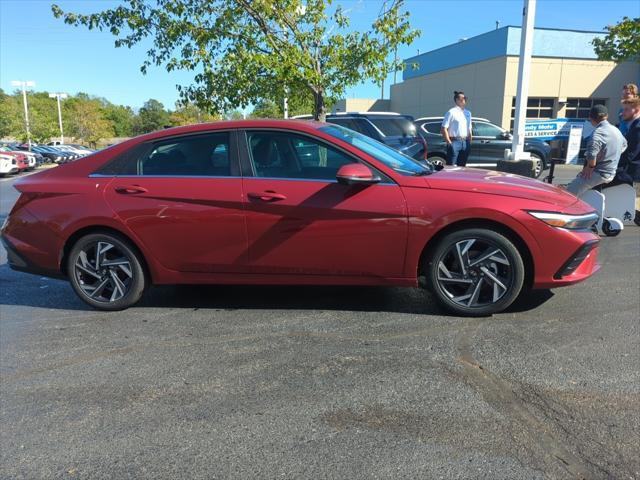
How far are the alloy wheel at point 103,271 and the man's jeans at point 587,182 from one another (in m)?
5.60

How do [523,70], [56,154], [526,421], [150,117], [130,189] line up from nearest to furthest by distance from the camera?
[526,421] → [130,189] → [523,70] → [56,154] → [150,117]

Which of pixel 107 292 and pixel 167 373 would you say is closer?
pixel 167 373

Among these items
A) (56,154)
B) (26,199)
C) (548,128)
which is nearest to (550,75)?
(548,128)

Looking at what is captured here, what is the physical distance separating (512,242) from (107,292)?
11.4 ft

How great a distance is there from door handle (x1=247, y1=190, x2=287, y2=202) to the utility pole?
7.66 metres

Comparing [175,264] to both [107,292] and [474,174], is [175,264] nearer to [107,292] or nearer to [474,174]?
[107,292]

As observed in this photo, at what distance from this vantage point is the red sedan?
157 inches

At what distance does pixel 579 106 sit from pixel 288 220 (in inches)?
1322

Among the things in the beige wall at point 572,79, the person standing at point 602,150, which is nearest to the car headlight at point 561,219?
the person standing at point 602,150

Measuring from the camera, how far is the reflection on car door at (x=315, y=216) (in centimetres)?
405

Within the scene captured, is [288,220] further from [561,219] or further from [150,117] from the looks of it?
[150,117]

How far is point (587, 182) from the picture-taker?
6.78 metres

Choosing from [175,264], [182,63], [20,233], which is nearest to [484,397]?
[175,264]

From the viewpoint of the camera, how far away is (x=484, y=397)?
3.01 m
